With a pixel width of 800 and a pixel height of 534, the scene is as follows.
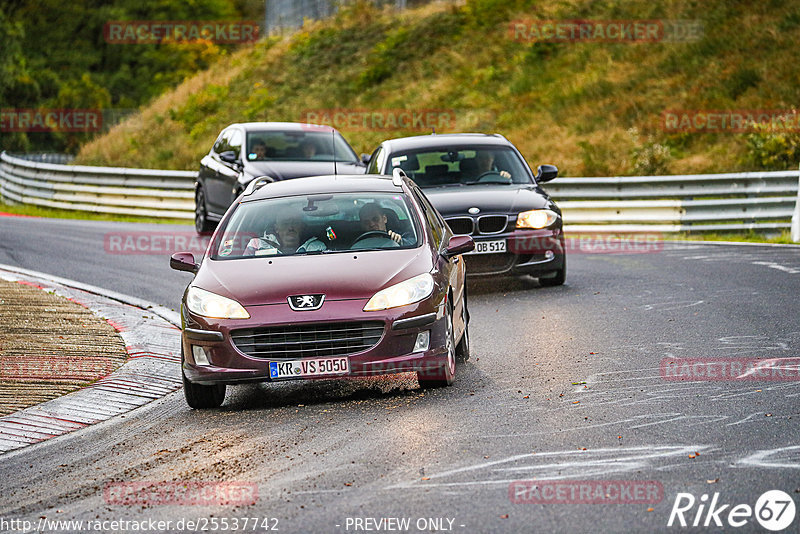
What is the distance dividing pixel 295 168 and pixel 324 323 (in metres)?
11.0

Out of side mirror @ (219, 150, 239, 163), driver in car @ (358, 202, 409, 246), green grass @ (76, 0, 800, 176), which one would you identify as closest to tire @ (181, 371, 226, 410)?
driver in car @ (358, 202, 409, 246)

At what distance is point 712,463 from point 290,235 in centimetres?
420

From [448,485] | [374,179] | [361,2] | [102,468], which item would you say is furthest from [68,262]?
[361,2]

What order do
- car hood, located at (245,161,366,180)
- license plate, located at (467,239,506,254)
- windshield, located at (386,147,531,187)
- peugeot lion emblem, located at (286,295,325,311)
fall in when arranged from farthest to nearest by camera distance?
car hood, located at (245,161,366,180)
windshield, located at (386,147,531,187)
license plate, located at (467,239,506,254)
peugeot lion emblem, located at (286,295,325,311)

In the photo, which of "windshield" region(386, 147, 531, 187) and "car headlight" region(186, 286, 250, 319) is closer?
"car headlight" region(186, 286, 250, 319)

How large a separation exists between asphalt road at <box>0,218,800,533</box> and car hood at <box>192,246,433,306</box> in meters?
0.76

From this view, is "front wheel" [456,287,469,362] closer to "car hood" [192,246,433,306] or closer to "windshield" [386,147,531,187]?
"car hood" [192,246,433,306]

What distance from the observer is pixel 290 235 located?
9.52m

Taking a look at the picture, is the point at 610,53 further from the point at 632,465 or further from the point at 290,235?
the point at 632,465

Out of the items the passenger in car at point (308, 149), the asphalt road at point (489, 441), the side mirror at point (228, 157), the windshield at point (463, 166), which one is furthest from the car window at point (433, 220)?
the passenger in car at point (308, 149)

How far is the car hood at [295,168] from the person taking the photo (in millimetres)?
18766

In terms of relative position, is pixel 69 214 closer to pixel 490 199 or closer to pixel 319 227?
pixel 490 199

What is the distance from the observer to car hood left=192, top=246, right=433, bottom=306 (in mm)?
8500

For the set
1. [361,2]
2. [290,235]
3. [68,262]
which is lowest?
[68,262]
